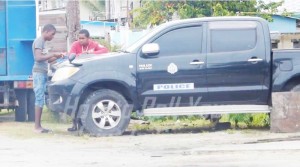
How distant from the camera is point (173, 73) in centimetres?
1165

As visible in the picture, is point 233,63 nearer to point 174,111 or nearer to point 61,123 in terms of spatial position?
point 174,111

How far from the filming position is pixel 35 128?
12.6 metres

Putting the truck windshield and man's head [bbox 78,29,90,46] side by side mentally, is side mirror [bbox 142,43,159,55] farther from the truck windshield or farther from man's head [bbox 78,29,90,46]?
man's head [bbox 78,29,90,46]

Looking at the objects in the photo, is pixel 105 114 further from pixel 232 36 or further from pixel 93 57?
pixel 232 36

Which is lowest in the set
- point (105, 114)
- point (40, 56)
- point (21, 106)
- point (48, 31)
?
point (21, 106)

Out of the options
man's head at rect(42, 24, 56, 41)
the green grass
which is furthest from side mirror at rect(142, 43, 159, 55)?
man's head at rect(42, 24, 56, 41)

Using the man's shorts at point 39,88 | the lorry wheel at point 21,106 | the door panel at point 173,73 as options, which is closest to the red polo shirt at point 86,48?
the man's shorts at point 39,88

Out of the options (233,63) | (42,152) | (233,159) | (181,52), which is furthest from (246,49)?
(42,152)

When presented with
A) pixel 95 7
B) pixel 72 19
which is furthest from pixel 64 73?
pixel 95 7

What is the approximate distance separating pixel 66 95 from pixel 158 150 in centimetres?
217

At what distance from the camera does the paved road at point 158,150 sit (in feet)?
29.8

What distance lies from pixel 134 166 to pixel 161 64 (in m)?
3.16

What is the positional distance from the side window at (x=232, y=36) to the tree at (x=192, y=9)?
10122 mm

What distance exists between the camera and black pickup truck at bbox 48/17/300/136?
11.6 meters
